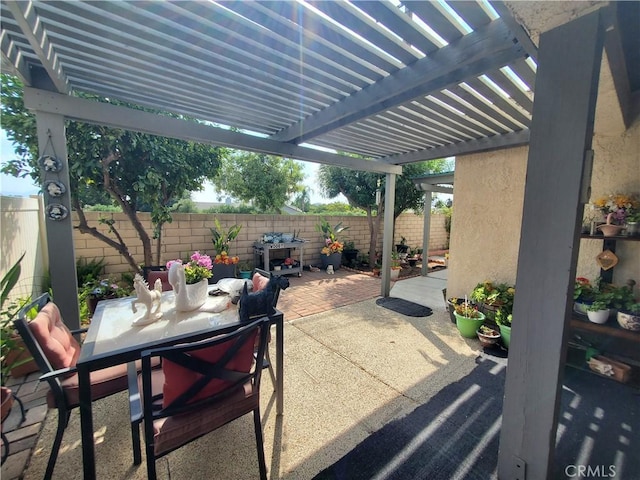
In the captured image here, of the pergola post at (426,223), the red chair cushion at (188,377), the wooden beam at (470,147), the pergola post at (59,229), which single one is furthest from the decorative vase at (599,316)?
the pergola post at (59,229)

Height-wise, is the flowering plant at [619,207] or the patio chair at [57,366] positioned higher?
the flowering plant at [619,207]

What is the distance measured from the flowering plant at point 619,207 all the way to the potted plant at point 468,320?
1644 mm

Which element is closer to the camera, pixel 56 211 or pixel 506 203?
pixel 56 211

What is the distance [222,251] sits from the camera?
217 inches

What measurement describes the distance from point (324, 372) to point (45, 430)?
7.03ft

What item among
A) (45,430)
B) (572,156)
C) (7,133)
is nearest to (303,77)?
(572,156)

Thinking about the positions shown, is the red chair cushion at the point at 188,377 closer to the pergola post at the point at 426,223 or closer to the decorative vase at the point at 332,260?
the decorative vase at the point at 332,260

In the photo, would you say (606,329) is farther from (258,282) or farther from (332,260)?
(332,260)

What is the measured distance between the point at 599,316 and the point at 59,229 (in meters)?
5.04

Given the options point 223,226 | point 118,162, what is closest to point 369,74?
point 118,162

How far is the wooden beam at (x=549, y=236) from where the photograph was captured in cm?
117

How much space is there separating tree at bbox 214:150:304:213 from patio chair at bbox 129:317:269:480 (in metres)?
7.76

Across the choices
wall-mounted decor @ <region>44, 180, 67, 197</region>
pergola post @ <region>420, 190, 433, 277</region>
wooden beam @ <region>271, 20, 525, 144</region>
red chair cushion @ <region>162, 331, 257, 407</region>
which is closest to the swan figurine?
red chair cushion @ <region>162, 331, 257, 407</region>

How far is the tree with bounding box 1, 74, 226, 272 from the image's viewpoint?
304 cm
